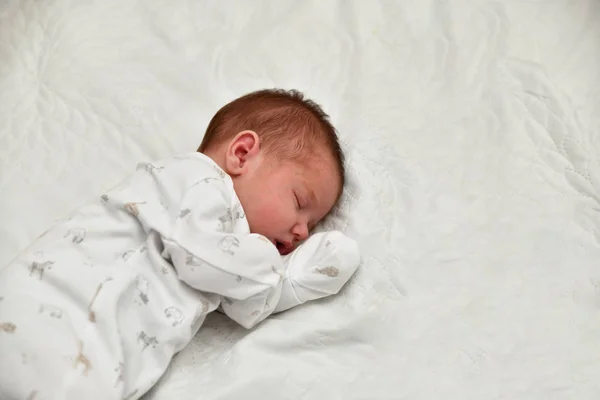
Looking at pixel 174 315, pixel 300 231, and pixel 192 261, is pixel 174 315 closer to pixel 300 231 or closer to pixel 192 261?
pixel 192 261

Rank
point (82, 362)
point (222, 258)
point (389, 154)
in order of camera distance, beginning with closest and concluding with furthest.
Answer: point (82, 362) < point (222, 258) < point (389, 154)

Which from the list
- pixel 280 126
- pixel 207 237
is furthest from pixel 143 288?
pixel 280 126

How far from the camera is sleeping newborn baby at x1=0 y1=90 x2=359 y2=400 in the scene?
2.69ft

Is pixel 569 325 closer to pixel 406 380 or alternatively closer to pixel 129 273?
pixel 406 380

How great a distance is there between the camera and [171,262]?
37.2 inches

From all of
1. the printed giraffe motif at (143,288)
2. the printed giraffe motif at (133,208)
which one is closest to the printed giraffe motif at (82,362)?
the printed giraffe motif at (143,288)

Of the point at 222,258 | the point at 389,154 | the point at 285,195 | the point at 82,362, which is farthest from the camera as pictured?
the point at 389,154

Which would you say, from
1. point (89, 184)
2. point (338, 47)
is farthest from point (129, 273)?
point (338, 47)

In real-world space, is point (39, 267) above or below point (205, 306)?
above

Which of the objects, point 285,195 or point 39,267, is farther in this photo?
point 285,195

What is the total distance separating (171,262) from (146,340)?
0.38 ft

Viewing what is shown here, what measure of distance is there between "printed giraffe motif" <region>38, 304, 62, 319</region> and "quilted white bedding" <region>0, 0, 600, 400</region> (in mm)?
177

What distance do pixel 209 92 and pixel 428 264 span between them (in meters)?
0.59

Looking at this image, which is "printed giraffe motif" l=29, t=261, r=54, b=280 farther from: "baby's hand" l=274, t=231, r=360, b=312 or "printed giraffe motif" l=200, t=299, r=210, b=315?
"baby's hand" l=274, t=231, r=360, b=312
